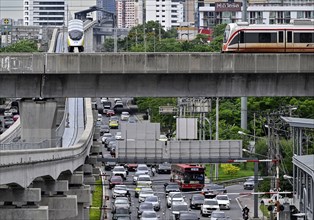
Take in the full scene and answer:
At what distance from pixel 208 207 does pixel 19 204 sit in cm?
2571

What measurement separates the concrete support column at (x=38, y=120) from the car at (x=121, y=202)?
46.3 ft

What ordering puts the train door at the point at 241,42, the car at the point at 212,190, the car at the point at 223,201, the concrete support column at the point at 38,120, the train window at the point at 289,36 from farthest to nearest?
the car at the point at 212,190, the car at the point at 223,201, the train window at the point at 289,36, the train door at the point at 241,42, the concrete support column at the point at 38,120

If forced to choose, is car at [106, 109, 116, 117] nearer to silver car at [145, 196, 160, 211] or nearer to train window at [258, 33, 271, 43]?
silver car at [145, 196, 160, 211]

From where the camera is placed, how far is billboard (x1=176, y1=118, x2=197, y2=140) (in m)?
91.4

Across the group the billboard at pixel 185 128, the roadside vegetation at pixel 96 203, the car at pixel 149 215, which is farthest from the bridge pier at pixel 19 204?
the billboard at pixel 185 128

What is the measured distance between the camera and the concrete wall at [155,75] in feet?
167

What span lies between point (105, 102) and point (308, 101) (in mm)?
48035

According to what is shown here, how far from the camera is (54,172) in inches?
2312

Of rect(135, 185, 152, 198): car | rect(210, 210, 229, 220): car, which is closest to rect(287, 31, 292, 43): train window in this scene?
rect(210, 210, 229, 220): car

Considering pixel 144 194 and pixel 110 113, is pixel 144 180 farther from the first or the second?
pixel 110 113

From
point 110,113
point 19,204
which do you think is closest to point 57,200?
point 19,204

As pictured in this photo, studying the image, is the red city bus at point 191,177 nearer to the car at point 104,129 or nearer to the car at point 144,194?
the car at point 144,194

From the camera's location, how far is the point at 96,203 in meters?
78.1

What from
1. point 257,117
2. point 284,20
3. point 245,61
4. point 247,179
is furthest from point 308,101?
point 284,20
